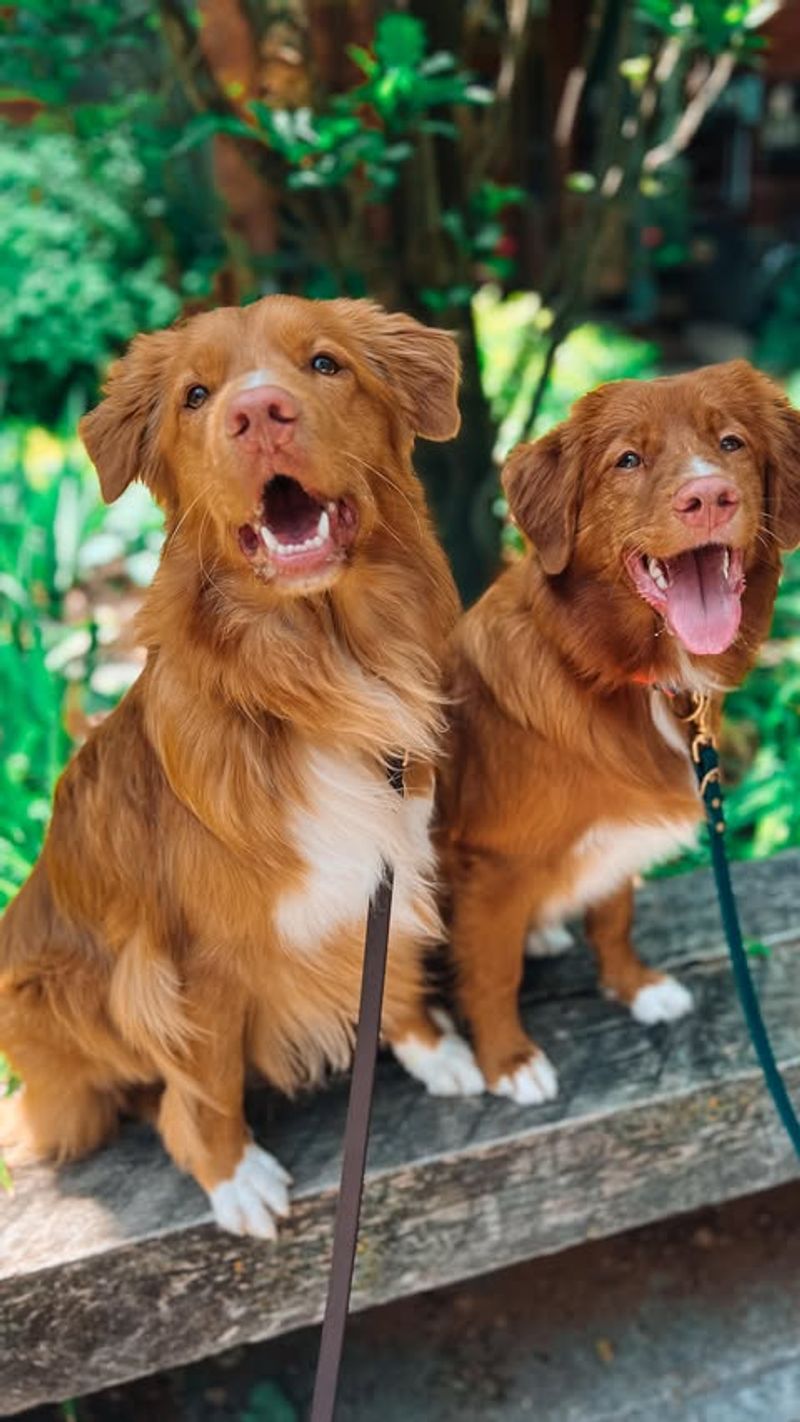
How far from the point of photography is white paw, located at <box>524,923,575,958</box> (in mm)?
2863

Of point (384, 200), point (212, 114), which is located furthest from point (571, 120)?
point (212, 114)

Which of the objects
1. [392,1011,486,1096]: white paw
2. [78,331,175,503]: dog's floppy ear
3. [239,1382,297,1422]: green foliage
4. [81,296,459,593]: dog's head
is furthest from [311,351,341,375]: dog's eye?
[239,1382,297,1422]: green foliage

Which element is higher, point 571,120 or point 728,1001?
point 571,120

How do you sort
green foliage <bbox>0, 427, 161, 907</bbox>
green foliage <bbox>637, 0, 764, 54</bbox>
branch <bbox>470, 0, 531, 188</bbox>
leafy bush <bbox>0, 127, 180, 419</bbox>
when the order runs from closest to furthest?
green foliage <bbox>637, 0, 764, 54</bbox>, green foliage <bbox>0, 427, 161, 907</bbox>, branch <bbox>470, 0, 531, 188</bbox>, leafy bush <bbox>0, 127, 180, 419</bbox>

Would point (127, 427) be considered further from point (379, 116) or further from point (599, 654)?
point (379, 116)

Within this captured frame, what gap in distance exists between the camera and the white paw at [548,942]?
9.39ft

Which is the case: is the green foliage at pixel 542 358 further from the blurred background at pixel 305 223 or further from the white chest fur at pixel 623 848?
the white chest fur at pixel 623 848

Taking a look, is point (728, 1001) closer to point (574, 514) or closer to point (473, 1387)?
point (473, 1387)

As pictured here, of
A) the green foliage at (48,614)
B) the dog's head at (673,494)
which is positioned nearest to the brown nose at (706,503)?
the dog's head at (673,494)

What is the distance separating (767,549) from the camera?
6.70ft

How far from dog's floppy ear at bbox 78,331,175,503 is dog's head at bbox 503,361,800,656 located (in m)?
0.61

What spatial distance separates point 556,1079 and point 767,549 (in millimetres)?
1205

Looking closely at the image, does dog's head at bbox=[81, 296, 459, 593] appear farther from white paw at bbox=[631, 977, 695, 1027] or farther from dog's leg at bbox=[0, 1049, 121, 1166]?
white paw at bbox=[631, 977, 695, 1027]

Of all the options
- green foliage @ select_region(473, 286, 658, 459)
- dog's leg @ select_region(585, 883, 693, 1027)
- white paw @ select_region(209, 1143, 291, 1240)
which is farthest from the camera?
green foliage @ select_region(473, 286, 658, 459)
